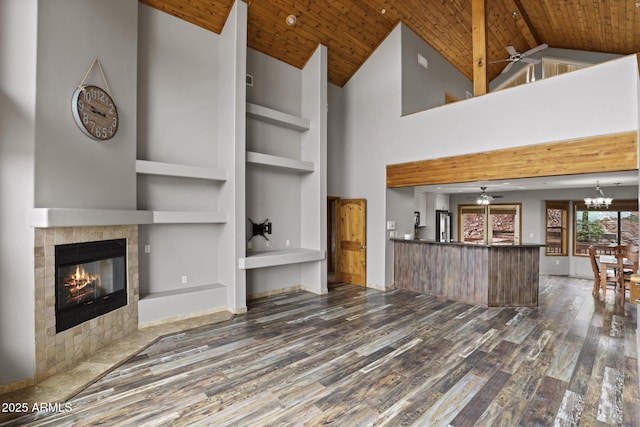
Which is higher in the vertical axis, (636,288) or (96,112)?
(96,112)

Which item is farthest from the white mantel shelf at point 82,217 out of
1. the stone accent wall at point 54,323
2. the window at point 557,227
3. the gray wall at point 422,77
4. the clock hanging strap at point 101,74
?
the window at point 557,227

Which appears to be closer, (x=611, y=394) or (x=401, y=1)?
(x=611, y=394)

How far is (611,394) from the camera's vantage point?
271 centimetres

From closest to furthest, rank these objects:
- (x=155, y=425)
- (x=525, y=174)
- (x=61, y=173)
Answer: (x=155, y=425), (x=61, y=173), (x=525, y=174)

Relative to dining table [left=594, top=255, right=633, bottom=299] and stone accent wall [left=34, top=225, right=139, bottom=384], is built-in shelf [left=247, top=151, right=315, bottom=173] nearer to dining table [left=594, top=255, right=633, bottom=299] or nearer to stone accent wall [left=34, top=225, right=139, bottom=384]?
stone accent wall [left=34, top=225, right=139, bottom=384]

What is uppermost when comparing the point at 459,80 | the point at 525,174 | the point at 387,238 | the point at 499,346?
the point at 459,80

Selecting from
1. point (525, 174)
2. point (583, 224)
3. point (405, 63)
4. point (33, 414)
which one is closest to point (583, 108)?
point (525, 174)

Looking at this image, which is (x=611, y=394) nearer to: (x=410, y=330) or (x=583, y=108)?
(x=410, y=330)

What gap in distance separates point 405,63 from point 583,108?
328 centimetres

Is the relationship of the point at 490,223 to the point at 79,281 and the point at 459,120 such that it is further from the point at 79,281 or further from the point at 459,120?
the point at 79,281

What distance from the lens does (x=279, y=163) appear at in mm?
5598

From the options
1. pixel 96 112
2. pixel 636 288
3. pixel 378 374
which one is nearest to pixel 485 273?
pixel 636 288

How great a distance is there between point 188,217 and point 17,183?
198 cm

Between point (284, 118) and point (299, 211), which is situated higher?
point (284, 118)
